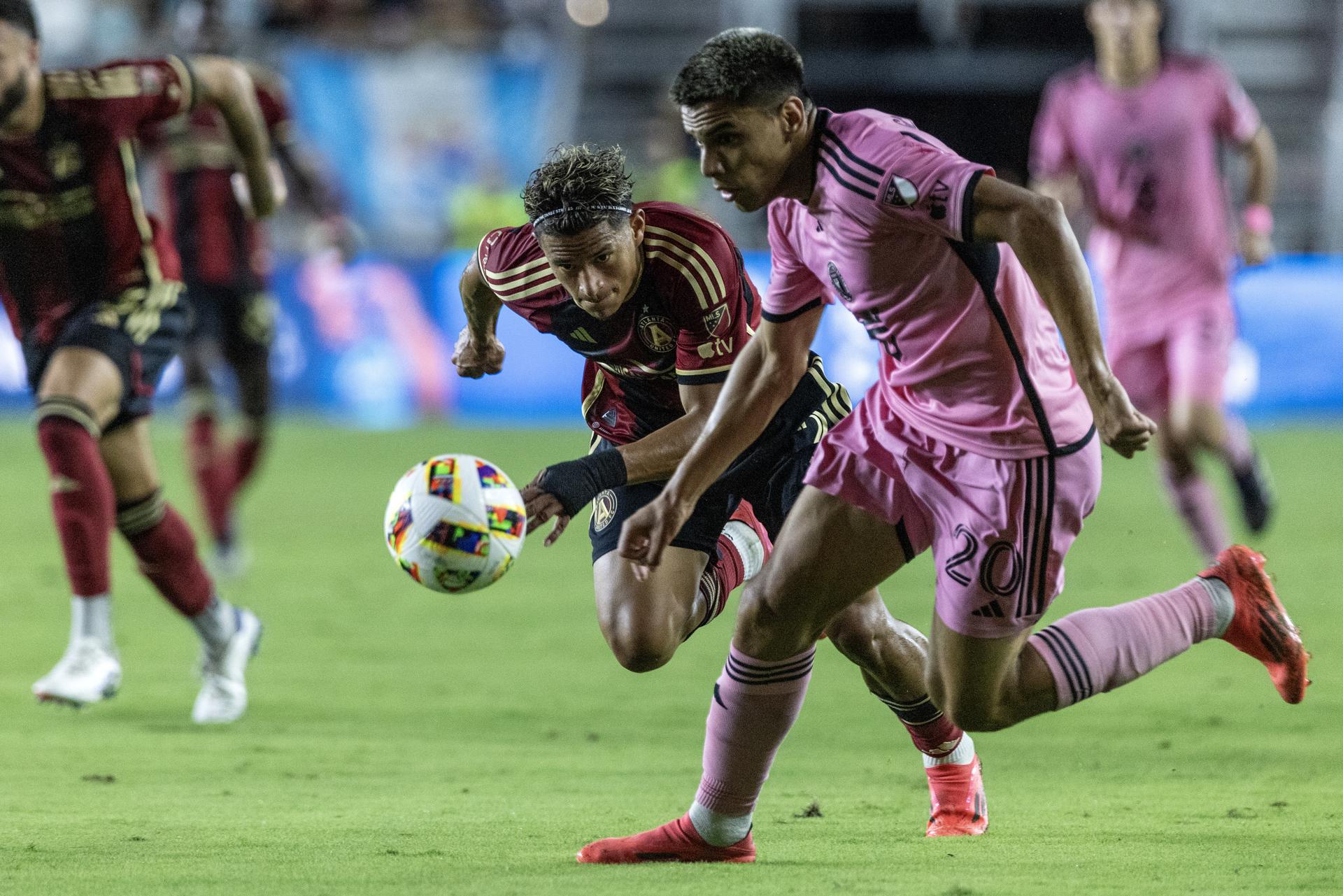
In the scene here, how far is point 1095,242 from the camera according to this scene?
952cm

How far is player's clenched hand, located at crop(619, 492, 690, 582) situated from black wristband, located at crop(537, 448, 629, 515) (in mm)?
423

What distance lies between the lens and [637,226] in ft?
15.8

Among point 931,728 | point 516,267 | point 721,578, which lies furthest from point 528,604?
point 931,728

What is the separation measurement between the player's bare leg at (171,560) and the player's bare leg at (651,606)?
5.50 feet

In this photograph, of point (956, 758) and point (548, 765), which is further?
point (548, 765)

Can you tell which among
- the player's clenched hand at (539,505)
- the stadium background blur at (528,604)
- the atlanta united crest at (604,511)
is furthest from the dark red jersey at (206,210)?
the player's clenched hand at (539,505)

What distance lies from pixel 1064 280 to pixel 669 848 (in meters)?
1.55

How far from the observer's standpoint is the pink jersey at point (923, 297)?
12.8 feet

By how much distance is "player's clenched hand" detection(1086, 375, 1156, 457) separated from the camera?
358cm

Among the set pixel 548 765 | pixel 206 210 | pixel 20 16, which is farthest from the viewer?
pixel 206 210

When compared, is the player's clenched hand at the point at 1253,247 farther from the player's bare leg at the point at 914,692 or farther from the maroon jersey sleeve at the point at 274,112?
the player's bare leg at the point at 914,692

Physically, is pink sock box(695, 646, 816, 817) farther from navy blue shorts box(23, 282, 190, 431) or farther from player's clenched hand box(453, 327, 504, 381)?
navy blue shorts box(23, 282, 190, 431)

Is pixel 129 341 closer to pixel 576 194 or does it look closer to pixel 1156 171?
pixel 576 194

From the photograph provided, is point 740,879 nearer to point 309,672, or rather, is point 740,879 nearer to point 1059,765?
point 1059,765
